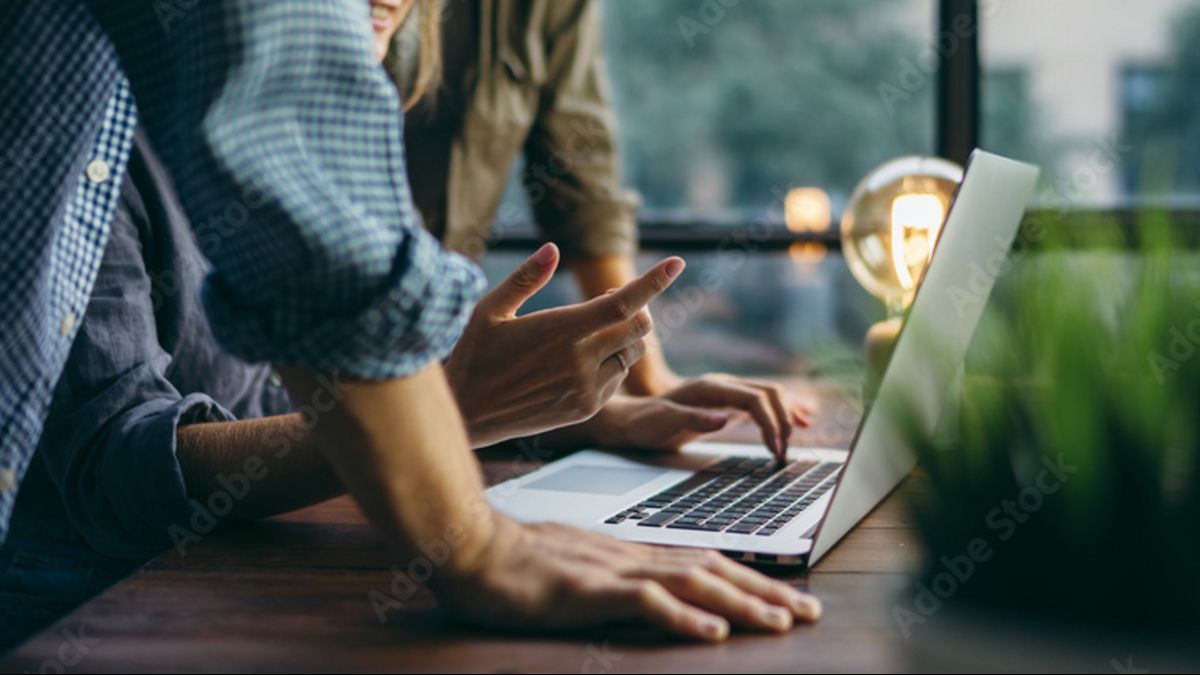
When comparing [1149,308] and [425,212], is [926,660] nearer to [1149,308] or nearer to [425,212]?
[1149,308]

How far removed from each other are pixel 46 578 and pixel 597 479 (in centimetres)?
53

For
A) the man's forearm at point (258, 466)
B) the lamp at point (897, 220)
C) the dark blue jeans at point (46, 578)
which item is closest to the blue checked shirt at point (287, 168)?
the man's forearm at point (258, 466)

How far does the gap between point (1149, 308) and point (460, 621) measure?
42 cm

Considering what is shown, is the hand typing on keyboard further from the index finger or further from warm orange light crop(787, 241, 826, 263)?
warm orange light crop(787, 241, 826, 263)

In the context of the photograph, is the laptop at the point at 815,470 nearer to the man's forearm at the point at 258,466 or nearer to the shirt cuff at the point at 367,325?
the man's forearm at the point at 258,466

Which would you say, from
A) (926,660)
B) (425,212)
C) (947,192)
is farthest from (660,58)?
(926,660)

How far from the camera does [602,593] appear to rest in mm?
629

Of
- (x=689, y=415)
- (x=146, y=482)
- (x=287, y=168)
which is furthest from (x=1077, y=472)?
(x=146, y=482)

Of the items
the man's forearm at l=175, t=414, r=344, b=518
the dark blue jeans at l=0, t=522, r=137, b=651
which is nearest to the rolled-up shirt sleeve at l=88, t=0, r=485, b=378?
the man's forearm at l=175, t=414, r=344, b=518

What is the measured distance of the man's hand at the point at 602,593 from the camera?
2.05ft

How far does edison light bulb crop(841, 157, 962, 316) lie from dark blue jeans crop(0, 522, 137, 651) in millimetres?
967

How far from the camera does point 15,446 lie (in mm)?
732

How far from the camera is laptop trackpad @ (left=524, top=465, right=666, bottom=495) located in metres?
1.02

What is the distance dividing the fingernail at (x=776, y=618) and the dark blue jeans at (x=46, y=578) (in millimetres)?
674
